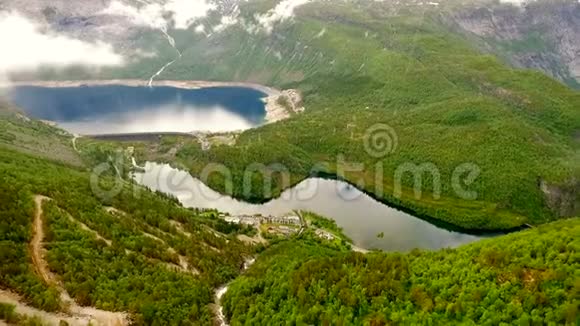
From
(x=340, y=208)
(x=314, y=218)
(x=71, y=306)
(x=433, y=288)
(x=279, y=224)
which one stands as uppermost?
(x=433, y=288)

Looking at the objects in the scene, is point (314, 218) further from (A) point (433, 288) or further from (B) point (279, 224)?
(A) point (433, 288)

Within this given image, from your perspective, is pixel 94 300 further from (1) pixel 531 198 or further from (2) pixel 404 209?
(1) pixel 531 198

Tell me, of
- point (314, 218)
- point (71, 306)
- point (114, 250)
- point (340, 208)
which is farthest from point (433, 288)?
point (340, 208)

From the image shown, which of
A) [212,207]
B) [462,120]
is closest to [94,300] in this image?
[212,207]

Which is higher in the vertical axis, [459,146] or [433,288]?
[459,146]

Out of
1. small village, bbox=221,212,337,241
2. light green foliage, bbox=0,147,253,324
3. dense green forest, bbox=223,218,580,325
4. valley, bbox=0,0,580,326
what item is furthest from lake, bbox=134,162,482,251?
dense green forest, bbox=223,218,580,325

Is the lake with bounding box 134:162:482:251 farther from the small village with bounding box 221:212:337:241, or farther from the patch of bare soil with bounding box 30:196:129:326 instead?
the patch of bare soil with bounding box 30:196:129:326

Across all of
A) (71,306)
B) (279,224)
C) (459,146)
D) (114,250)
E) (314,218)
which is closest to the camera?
(71,306)
